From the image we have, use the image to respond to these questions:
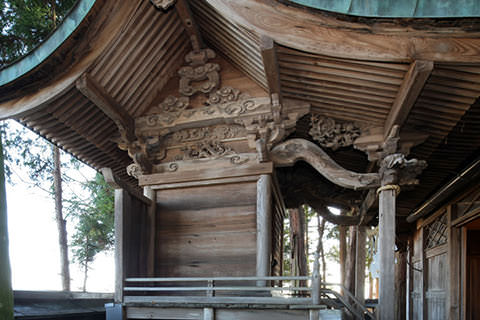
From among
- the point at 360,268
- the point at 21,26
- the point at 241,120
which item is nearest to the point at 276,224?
the point at 241,120

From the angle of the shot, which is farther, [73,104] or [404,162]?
[73,104]

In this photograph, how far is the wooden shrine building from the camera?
495 centimetres

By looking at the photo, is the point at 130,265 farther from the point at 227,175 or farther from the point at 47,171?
the point at 47,171

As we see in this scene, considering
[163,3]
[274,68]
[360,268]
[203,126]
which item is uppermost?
[163,3]

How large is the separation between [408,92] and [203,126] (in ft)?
10.6

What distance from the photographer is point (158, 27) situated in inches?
252

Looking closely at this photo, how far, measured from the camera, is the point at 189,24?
6.70m

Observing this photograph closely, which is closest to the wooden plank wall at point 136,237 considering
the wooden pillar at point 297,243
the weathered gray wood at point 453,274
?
the weathered gray wood at point 453,274

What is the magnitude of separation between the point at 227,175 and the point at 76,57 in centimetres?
270

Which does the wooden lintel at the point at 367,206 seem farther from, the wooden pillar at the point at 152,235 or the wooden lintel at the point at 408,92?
the wooden pillar at the point at 152,235

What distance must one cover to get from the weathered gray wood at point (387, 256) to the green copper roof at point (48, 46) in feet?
15.0

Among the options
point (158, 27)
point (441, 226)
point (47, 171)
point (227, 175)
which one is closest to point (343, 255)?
point (441, 226)

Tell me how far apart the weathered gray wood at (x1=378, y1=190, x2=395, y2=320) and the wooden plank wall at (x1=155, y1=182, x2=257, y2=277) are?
1.80 m

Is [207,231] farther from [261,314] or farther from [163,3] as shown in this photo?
[163,3]
